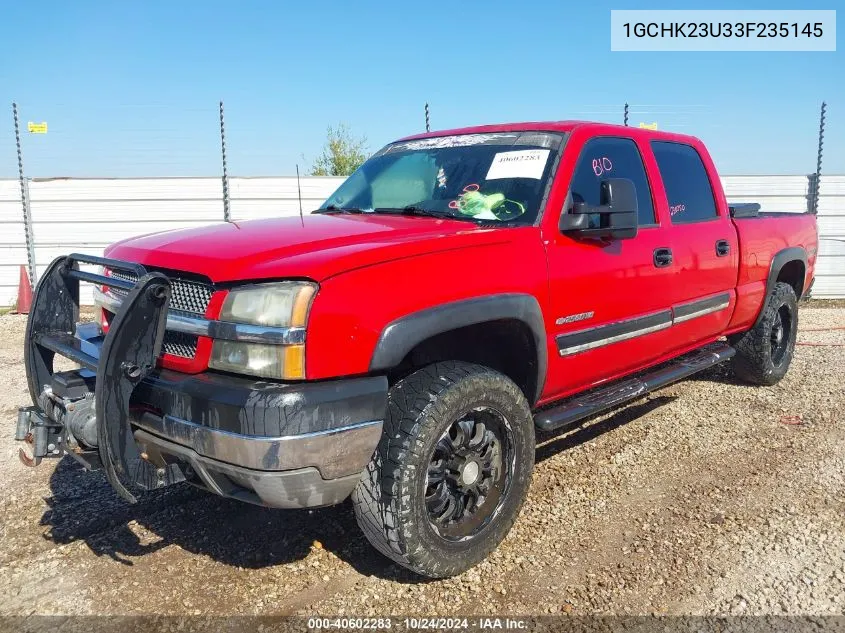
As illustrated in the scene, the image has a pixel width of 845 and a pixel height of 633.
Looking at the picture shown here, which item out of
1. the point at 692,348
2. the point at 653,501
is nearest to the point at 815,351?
the point at 692,348

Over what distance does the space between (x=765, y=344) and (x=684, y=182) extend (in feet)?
5.81

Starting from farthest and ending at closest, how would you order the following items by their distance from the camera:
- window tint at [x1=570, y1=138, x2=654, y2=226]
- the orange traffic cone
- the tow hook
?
the orange traffic cone < window tint at [x1=570, y1=138, x2=654, y2=226] < the tow hook

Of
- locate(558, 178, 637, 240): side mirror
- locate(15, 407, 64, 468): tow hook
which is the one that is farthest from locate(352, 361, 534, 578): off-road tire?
locate(15, 407, 64, 468): tow hook

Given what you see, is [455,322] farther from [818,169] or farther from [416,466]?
[818,169]

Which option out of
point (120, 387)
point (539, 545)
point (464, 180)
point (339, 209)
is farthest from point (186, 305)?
point (539, 545)

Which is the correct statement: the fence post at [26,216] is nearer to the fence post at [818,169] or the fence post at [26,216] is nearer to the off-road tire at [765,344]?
the off-road tire at [765,344]

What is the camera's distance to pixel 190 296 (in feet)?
8.41

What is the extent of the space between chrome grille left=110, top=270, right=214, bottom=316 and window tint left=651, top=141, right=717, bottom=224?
9.42ft

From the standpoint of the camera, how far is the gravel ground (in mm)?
2658

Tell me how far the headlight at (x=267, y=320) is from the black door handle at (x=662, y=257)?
7.42 feet

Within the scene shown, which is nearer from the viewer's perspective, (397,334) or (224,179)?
(397,334)

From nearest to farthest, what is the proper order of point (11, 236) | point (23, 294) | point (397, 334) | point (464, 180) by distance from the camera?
1. point (397, 334)
2. point (464, 180)
3. point (23, 294)
4. point (11, 236)

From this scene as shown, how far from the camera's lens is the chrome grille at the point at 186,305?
251 centimetres

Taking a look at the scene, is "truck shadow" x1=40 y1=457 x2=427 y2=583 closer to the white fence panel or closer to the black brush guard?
the black brush guard
